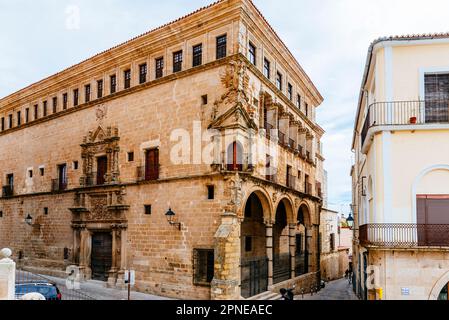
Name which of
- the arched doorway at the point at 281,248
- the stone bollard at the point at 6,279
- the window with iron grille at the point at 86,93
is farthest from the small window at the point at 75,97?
the stone bollard at the point at 6,279

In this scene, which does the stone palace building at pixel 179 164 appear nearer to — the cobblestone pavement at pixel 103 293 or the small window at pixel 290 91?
the small window at pixel 290 91

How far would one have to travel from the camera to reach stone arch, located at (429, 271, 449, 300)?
11109mm

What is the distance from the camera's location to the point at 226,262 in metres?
15.1

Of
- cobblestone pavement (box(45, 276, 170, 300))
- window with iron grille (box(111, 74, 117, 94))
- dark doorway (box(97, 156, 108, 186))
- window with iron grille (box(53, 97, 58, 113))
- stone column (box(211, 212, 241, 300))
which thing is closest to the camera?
stone column (box(211, 212, 241, 300))

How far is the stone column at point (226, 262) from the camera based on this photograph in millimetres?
14992

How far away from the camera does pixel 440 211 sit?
1177 cm

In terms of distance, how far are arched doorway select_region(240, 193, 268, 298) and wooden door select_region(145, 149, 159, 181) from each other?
16.3ft

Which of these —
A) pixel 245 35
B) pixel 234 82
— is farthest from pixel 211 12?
pixel 234 82

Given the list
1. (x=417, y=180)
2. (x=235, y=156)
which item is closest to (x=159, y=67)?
(x=235, y=156)

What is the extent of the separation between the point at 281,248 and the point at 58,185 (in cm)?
1436

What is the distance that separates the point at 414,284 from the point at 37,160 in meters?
23.4

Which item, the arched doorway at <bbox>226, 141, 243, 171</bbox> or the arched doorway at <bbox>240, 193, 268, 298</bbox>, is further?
the arched doorway at <bbox>240, 193, 268, 298</bbox>

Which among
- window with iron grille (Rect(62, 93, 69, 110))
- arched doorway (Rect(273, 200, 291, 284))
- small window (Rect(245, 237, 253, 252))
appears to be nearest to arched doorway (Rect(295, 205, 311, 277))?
arched doorway (Rect(273, 200, 291, 284))

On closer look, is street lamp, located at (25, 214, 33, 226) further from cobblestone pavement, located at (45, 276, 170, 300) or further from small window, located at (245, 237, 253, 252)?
small window, located at (245, 237, 253, 252)
